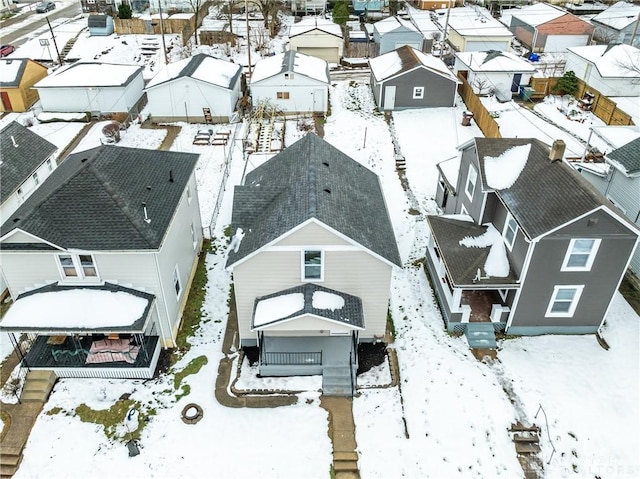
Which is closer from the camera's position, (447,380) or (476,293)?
(447,380)

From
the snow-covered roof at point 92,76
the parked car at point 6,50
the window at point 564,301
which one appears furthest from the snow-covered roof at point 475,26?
the parked car at point 6,50

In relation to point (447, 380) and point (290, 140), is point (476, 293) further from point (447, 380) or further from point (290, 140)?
point (290, 140)

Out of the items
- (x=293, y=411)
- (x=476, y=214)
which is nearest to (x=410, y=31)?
(x=476, y=214)

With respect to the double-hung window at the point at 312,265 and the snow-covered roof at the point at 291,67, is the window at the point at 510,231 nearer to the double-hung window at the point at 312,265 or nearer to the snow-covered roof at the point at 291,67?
the double-hung window at the point at 312,265

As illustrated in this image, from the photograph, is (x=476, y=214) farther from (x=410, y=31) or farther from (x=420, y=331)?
(x=410, y=31)

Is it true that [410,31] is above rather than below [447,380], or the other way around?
above

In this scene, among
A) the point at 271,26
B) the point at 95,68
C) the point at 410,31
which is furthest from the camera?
the point at 271,26

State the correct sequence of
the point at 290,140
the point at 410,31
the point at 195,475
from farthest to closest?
1. the point at 410,31
2. the point at 290,140
3. the point at 195,475

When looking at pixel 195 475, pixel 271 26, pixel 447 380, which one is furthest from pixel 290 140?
pixel 271 26
